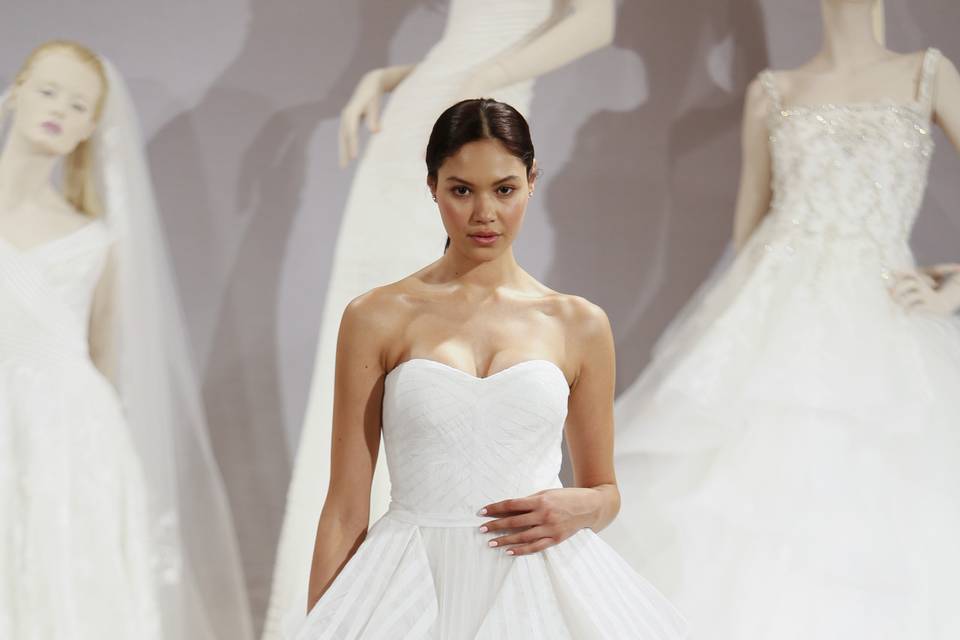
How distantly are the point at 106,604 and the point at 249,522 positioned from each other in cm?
49

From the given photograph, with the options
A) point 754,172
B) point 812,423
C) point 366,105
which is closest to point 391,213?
point 366,105

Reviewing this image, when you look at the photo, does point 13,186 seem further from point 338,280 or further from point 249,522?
point 249,522

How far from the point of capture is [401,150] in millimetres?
2107

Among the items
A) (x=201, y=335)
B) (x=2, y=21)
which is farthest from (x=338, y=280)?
(x=2, y=21)

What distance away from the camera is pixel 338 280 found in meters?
2.13

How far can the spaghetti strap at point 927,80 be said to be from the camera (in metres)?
2.02

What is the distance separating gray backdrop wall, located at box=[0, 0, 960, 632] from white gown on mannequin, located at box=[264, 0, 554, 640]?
304 millimetres

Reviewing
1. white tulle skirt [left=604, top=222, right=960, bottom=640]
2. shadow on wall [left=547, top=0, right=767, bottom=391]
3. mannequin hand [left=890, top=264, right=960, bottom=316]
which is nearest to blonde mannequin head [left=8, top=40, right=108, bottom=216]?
shadow on wall [left=547, top=0, right=767, bottom=391]

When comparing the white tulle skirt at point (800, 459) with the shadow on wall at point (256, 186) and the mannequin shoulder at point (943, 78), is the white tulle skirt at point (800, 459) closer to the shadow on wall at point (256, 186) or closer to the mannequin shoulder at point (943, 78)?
the mannequin shoulder at point (943, 78)

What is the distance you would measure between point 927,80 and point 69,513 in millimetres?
1668

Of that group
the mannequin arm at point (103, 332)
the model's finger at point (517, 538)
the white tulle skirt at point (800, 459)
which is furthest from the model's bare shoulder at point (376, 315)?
the mannequin arm at point (103, 332)

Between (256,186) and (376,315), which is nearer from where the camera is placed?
(376,315)

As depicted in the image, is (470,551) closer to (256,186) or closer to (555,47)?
(555,47)

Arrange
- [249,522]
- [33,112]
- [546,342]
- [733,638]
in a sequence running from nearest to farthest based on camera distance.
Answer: [546,342] < [733,638] < [33,112] < [249,522]
